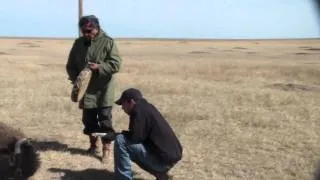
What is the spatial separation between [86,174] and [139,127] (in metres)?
1.41

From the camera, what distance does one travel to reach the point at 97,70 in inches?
282

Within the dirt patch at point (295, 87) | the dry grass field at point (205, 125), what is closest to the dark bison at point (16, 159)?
the dry grass field at point (205, 125)

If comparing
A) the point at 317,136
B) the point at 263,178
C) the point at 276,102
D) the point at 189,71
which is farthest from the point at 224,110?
the point at 189,71

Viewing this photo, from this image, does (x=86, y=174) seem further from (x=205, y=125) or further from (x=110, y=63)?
(x=205, y=125)

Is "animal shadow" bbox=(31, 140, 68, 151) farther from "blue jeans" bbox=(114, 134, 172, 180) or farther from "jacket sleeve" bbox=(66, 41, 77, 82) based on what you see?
"blue jeans" bbox=(114, 134, 172, 180)

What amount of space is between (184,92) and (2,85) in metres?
4.54

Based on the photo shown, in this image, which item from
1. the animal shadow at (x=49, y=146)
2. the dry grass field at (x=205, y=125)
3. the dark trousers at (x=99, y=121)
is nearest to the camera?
the dry grass field at (x=205, y=125)

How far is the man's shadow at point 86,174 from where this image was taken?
23.3 ft

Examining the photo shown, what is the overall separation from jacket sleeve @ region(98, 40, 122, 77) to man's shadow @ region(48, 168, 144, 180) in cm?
110

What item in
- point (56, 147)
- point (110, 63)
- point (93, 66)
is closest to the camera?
point (93, 66)

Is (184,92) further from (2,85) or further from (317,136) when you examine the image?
(317,136)

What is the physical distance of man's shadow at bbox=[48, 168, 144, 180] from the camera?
7.09 m

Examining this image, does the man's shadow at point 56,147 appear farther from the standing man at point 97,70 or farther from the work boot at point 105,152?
the standing man at point 97,70

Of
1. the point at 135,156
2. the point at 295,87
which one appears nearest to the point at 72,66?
the point at 135,156
